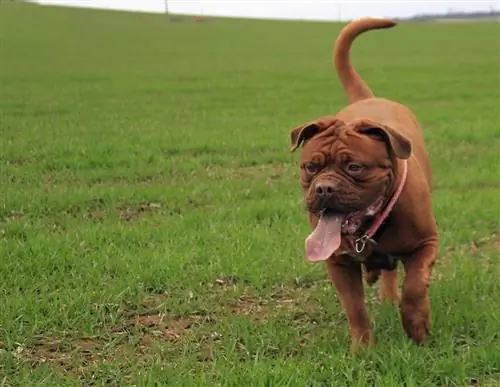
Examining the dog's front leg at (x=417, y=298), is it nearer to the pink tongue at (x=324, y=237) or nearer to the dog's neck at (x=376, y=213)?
the dog's neck at (x=376, y=213)

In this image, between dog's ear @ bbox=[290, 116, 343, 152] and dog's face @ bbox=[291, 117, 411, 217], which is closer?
dog's face @ bbox=[291, 117, 411, 217]

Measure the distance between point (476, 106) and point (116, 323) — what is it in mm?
14390

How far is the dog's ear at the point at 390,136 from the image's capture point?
4.00m

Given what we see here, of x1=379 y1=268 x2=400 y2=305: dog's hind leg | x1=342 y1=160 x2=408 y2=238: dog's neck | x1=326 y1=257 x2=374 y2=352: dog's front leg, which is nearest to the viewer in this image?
x1=342 y1=160 x2=408 y2=238: dog's neck

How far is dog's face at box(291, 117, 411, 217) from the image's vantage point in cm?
390

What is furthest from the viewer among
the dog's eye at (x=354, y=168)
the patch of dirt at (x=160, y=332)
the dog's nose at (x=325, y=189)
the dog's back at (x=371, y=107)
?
the dog's back at (x=371, y=107)

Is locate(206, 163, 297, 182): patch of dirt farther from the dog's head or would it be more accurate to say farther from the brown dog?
the dog's head

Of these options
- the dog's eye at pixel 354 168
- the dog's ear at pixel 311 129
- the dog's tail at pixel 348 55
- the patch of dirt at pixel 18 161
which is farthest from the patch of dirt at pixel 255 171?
the dog's eye at pixel 354 168

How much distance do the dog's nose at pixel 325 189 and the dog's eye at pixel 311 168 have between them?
19cm

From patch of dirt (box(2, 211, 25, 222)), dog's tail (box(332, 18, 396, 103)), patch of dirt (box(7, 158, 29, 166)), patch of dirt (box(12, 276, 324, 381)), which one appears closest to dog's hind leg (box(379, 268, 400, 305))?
patch of dirt (box(12, 276, 324, 381))

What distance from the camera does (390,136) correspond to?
4.01 m

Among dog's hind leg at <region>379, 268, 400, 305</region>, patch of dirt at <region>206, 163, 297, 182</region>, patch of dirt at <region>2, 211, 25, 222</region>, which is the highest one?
dog's hind leg at <region>379, 268, 400, 305</region>

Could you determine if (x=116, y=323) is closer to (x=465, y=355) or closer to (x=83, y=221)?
(x=465, y=355)

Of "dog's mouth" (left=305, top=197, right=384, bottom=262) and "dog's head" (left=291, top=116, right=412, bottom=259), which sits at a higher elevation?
"dog's head" (left=291, top=116, right=412, bottom=259)
